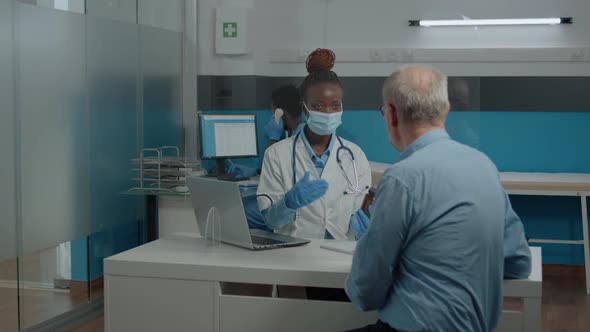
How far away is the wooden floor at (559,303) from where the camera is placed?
3547 millimetres

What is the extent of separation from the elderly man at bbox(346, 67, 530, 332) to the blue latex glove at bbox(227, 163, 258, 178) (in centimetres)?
290

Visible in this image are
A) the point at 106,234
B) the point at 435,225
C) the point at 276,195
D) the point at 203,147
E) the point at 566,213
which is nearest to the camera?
the point at 435,225

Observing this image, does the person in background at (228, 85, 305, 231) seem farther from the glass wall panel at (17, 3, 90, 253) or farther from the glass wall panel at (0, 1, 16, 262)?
the glass wall panel at (0, 1, 16, 262)

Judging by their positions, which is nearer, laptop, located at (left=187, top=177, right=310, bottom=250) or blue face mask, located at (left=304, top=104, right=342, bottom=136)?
laptop, located at (left=187, top=177, right=310, bottom=250)

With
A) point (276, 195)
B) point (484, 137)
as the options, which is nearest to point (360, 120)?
point (484, 137)

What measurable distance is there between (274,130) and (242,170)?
1.28ft

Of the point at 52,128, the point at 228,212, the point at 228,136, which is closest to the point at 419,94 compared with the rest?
the point at 228,212

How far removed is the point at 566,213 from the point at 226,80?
2465 mm

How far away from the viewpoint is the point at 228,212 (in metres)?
2.50

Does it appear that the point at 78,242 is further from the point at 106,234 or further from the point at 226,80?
the point at 226,80

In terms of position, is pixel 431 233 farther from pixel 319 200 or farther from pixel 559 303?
pixel 559 303

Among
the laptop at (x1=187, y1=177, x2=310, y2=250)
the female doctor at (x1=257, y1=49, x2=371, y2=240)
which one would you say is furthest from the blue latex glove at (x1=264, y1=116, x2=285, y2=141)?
the laptop at (x1=187, y1=177, x2=310, y2=250)

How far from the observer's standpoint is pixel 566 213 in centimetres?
511

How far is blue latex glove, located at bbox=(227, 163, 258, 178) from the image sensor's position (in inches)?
186
